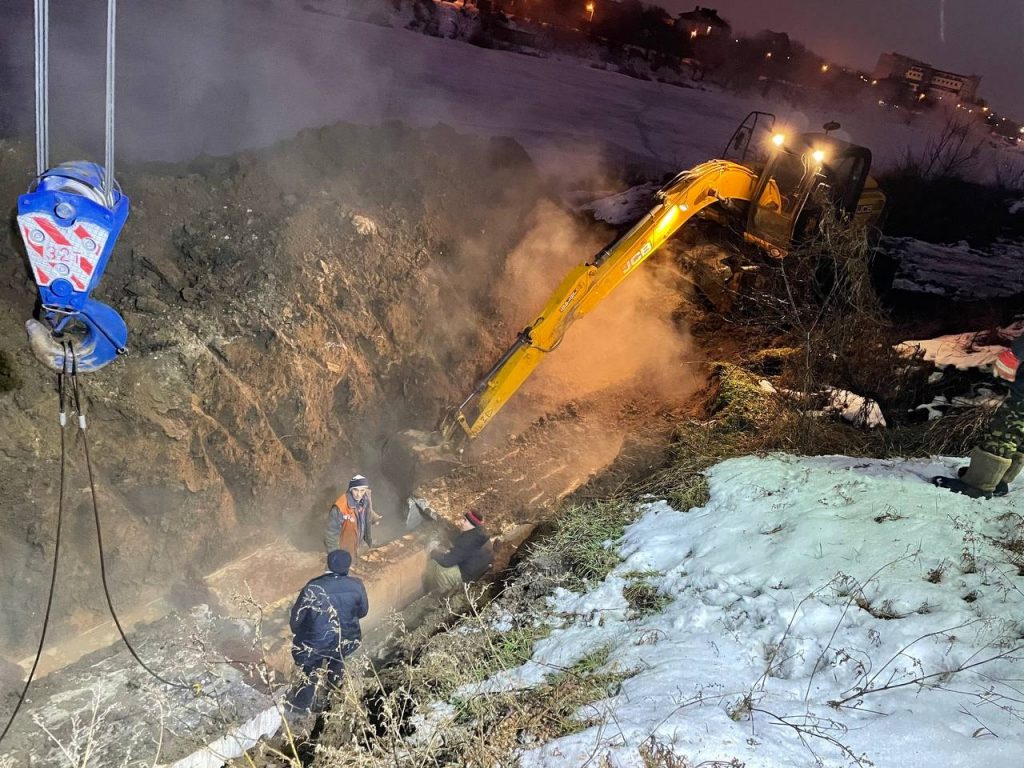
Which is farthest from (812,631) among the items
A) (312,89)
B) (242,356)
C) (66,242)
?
(312,89)

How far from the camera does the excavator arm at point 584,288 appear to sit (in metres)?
6.24

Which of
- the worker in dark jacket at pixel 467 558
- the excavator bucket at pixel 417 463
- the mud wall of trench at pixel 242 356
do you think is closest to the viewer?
the mud wall of trench at pixel 242 356

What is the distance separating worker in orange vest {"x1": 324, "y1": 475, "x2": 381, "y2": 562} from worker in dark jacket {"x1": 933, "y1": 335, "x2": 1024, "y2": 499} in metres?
5.23

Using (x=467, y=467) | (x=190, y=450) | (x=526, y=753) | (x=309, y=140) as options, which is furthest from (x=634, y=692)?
(x=309, y=140)

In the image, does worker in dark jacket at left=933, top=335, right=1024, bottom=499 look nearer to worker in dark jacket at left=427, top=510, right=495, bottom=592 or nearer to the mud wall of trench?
worker in dark jacket at left=427, top=510, right=495, bottom=592

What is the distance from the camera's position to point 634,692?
3545 millimetres

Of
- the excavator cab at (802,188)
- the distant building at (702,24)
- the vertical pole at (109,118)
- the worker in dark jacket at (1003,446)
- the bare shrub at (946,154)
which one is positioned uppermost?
the distant building at (702,24)

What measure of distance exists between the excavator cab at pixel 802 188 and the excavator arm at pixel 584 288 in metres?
2.11

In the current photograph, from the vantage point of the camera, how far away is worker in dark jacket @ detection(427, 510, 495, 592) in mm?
5891

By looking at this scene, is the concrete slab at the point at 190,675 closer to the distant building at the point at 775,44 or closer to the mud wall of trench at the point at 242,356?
the mud wall of trench at the point at 242,356

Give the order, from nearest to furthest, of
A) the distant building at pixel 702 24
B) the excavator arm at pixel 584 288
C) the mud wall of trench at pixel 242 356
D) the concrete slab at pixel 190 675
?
the concrete slab at pixel 190 675 → the mud wall of trench at pixel 242 356 → the excavator arm at pixel 584 288 → the distant building at pixel 702 24

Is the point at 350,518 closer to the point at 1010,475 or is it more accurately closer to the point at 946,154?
the point at 1010,475

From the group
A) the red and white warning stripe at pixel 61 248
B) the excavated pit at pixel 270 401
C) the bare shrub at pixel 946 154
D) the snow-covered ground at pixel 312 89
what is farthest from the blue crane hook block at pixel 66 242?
the bare shrub at pixel 946 154

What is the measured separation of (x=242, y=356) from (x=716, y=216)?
7.82 m
